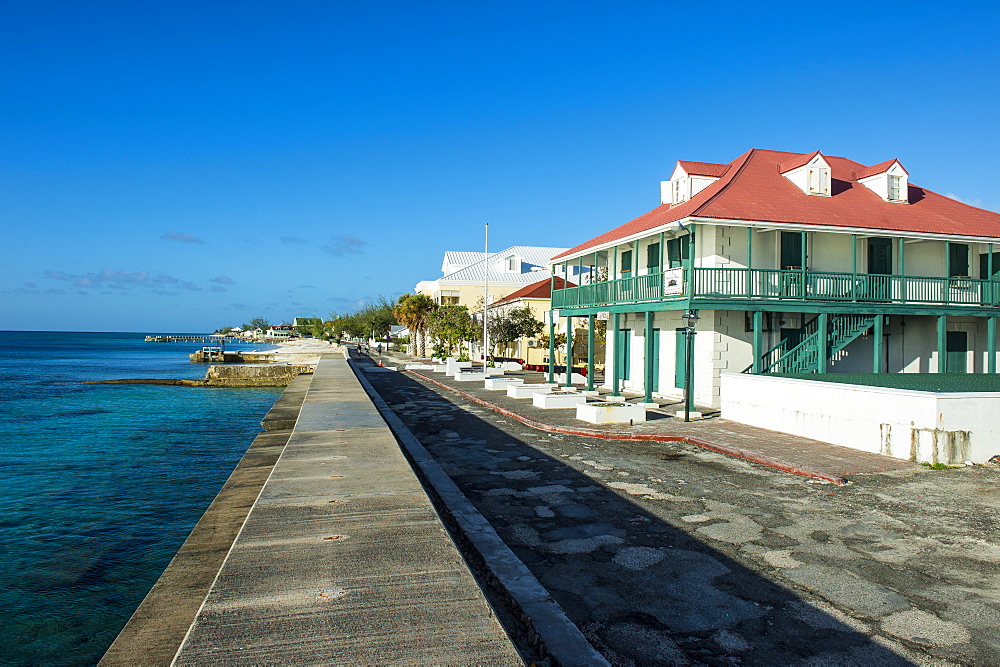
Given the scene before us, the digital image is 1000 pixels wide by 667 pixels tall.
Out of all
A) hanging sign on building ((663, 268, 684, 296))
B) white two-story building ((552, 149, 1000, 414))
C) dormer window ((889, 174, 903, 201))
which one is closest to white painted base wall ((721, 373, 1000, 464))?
white two-story building ((552, 149, 1000, 414))

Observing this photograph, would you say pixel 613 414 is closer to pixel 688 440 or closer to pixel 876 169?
pixel 688 440

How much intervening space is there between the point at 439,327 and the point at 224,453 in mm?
24472

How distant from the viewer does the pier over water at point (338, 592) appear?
2.89 meters

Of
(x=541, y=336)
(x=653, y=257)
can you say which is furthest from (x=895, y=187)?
(x=541, y=336)

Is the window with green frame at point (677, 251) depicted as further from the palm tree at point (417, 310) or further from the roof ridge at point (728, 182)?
the palm tree at point (417, 310)

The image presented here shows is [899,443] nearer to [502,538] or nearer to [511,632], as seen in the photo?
[502,538]

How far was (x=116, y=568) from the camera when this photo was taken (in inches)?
348

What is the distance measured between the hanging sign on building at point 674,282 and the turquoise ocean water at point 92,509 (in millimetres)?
11966

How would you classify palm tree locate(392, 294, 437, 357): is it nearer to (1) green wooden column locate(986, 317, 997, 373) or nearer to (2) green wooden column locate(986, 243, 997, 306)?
(2) green wooden column locate(986, 243, 997, 306)

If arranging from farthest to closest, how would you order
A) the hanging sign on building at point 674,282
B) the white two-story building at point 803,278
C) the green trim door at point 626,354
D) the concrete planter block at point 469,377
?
the concrete planter block at point 469,377
the green trim door at point 626,354
the white two-story building at point 803,278
the hanging sign on building at point 674,282

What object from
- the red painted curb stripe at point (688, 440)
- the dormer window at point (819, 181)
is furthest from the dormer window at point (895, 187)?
the red painted curb stripe at point (688, 440)

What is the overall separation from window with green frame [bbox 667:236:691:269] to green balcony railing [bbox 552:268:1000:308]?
4.56ft

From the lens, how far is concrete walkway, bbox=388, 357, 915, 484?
10.2m

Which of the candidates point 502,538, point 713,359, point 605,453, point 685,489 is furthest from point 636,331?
point 502,538
